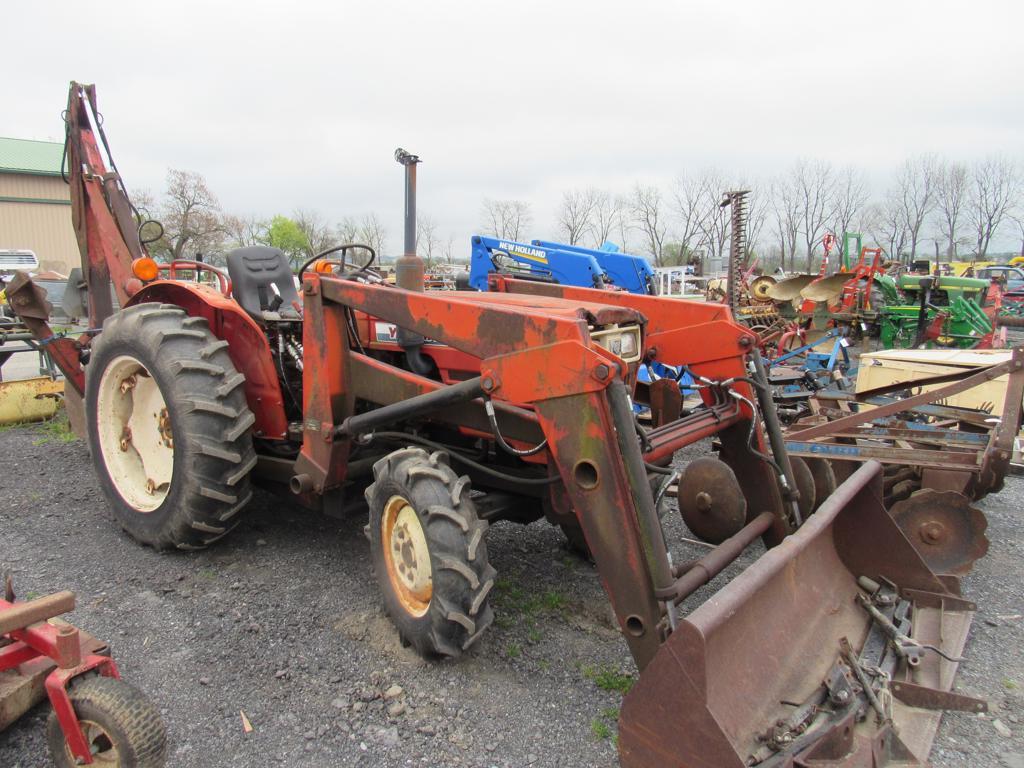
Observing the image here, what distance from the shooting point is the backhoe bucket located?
6.06ft

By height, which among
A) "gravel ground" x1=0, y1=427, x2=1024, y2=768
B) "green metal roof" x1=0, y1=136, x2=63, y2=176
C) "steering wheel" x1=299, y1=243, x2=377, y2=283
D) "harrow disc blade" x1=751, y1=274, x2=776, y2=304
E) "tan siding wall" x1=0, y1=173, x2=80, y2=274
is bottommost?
"gravel ground" x1=0, y1=427, x2=1024, y2=768

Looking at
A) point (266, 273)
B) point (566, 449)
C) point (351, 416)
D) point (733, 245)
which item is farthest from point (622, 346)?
point (733, 245)

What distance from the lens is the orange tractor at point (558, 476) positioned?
7.11 ft

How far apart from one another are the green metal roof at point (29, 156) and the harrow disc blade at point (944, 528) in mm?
41741

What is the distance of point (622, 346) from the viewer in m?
2.93

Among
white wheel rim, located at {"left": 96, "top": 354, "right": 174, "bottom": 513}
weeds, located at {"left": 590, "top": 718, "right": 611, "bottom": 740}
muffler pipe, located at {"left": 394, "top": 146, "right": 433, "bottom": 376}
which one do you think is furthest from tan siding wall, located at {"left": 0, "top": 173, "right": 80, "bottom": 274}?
weeds, located at {"left": 590, "top": 718, "right": 611, "bottom": 740}

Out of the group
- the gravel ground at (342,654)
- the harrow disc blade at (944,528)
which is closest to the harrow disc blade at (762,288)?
the gravel ground at (342,654)

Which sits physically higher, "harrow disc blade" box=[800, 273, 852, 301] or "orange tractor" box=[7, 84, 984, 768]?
"harrow disc blade" box=[800, 273, 852, 301]

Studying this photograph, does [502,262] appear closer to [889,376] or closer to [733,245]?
[733,245]

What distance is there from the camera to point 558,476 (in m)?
2.83

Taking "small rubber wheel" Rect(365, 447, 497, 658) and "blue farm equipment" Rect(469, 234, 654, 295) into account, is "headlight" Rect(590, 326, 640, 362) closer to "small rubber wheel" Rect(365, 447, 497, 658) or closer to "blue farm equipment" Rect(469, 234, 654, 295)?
"small rubber wheel" Rect(365, 447, 497, 658)

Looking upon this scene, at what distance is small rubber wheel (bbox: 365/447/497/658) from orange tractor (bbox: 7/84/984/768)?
0.01m

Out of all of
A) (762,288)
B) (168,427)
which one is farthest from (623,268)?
(762,288)

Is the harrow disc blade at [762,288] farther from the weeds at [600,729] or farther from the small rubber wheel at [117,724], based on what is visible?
the small rubber wheel at [117,724]
